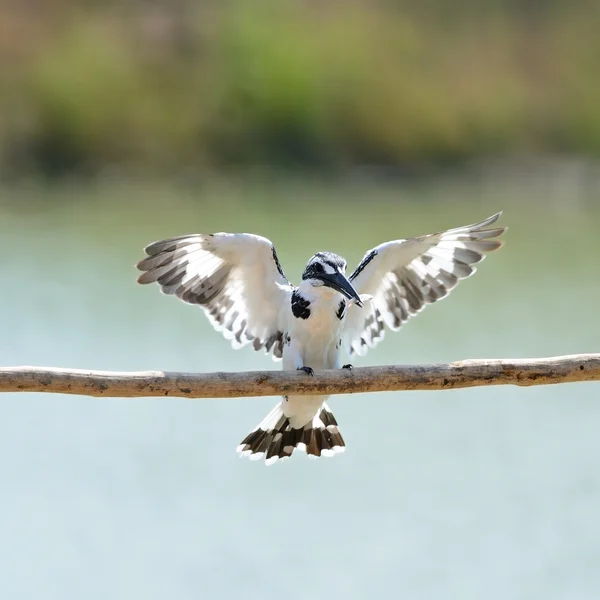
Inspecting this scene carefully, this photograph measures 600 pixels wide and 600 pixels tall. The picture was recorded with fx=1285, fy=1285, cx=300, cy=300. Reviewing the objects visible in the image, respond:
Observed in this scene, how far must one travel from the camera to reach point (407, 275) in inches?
211

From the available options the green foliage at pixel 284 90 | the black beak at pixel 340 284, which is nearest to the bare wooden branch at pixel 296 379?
the black beak at pixel 340 284

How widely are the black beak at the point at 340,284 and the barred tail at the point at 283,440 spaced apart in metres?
0.71

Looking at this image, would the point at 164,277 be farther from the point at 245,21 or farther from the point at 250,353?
the point at 245,21

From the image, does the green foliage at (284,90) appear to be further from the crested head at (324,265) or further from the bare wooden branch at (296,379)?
the bare wooden branch at (296,379)

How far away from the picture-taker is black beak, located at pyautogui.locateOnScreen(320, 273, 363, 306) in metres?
4.64

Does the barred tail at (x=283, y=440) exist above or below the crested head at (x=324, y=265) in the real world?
below

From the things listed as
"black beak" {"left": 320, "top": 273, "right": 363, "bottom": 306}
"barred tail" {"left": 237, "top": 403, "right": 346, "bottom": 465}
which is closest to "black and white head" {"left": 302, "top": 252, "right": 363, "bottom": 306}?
"black beak" {"left": 320, "top": 273, "right": 363, "bottom": 306}

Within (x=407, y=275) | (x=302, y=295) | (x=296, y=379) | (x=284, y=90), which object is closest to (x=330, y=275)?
(x=302, y=295)

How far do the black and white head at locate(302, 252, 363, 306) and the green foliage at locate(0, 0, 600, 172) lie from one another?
433 inches

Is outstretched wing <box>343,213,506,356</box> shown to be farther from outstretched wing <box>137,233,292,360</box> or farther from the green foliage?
the green foliage

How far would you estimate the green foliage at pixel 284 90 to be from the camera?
15.8 metres

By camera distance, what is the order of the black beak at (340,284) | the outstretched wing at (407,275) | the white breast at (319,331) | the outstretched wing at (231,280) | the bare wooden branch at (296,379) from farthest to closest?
the outstretched wing at (407,275)
the outstretched wing at (231,280)
the white breast at (319,331)
the black beak at (340,284)
the bare wooden branch at (296,379)

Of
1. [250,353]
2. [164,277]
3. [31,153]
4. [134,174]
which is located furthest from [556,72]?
[164,277]

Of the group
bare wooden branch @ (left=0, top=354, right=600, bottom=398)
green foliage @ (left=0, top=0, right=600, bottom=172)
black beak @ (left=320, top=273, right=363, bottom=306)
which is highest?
green foliage @ (left=0, top=0, right=600, bottom=172)
